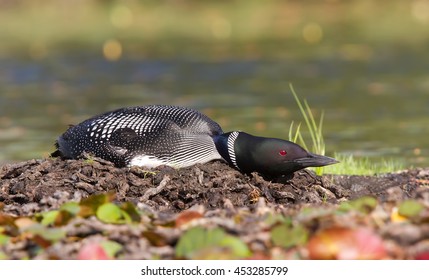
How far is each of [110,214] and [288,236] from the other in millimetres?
1048

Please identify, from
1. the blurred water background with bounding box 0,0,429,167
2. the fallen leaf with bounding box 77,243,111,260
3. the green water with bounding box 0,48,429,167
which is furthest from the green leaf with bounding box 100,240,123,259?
the green water with bounding box 0,48,429,167

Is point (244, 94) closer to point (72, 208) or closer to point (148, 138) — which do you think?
point (148, 138)

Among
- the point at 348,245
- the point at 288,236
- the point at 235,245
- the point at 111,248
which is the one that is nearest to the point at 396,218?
the point at 348,245

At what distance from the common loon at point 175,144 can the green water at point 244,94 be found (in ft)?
11.5

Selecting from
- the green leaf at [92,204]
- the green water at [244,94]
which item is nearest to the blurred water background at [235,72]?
the green water at [244,94]

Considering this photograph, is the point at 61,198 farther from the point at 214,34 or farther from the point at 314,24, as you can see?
the point at 314,24

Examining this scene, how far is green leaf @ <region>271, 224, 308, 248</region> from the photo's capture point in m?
4.28

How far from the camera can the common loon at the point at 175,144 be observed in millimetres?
6707

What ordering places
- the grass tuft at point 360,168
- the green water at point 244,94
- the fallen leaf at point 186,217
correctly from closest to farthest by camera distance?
the fallen leaf at point 186,217
the grass tuft at point 360,168
the green water at point 244,94

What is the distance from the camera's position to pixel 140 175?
6816 mm

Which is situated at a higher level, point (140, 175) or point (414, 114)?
point (140, 175)

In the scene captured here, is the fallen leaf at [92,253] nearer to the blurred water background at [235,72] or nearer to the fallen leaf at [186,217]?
the fallen leaf at [186,217]

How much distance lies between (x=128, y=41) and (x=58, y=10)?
1198 centimetres

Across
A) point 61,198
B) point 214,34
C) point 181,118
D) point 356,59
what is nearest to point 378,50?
point 356,59
